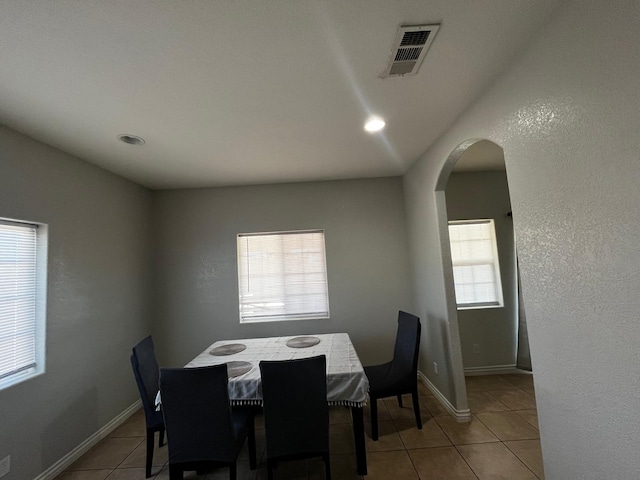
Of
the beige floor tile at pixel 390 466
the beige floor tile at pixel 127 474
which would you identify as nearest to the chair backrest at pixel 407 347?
the beige floor tile at pixel 390 466

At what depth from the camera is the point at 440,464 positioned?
86.2 inches

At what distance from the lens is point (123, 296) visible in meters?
3.30

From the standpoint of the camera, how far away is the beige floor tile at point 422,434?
2.44 m

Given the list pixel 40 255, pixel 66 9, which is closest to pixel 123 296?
pixel 40 255

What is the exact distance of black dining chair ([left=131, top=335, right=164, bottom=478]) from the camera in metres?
2.23

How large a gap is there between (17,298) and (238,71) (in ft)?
7.53

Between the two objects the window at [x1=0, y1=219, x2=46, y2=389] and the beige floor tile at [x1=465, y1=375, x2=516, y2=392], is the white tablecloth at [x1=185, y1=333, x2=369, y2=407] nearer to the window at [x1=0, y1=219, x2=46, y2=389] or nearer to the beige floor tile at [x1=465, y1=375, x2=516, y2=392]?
the window at [x1=0, y1=219, x2=46, y2=389]

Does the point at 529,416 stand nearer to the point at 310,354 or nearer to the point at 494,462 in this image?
the point at 494,462

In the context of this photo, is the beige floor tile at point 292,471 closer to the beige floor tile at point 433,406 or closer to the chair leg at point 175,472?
the chair leg at point 175,472

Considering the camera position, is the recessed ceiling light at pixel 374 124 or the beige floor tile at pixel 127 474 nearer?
the beige floor tile at pixel 127 474

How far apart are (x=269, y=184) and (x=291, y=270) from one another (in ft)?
3.79

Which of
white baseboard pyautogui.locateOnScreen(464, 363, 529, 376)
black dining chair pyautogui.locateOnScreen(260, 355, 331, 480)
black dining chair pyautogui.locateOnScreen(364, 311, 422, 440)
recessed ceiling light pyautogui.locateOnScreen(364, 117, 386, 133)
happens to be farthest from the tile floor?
recessed ceiling light pyautogui.locateOnScreen(364, 117, 386, 133)

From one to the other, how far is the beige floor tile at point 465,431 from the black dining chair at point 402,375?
9.7 inches

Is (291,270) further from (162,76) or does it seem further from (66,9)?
(66,9)
